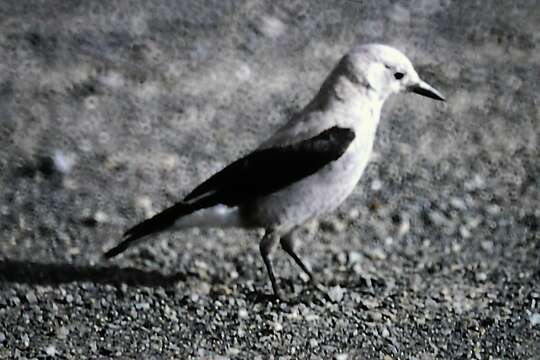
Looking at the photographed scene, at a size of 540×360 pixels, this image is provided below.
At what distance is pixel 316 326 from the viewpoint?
4.70 meters

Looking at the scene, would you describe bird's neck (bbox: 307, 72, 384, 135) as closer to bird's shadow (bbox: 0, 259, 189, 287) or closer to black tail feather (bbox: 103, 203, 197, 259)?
black tail feather (bbox: 103, 203, 197, 259)

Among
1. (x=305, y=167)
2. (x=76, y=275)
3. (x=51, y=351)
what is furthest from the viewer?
(x=76, y=275)

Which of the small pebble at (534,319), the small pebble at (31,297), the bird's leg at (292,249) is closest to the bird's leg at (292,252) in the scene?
the bird's leg at (292,249)

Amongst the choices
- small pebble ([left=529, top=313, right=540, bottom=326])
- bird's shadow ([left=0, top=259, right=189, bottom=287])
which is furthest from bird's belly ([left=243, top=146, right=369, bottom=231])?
small pebble ([left=529, top=313, right=540, bottom=326])

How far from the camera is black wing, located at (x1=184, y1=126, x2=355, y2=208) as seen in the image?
4676mm

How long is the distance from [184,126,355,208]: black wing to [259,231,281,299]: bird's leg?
20 centimetres

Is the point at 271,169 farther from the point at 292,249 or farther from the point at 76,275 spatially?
the point at 76,275

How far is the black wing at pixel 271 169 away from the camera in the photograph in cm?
468

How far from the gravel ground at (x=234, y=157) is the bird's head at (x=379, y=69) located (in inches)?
33.6

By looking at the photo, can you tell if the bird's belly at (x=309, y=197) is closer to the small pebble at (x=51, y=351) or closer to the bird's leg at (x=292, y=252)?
the bird's leg at (x=292, y=252)

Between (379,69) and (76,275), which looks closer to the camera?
(379,69)

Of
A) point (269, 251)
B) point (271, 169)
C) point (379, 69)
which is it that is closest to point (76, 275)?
point (269, 251)

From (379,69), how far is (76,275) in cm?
152

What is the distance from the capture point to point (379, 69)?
190 inches
